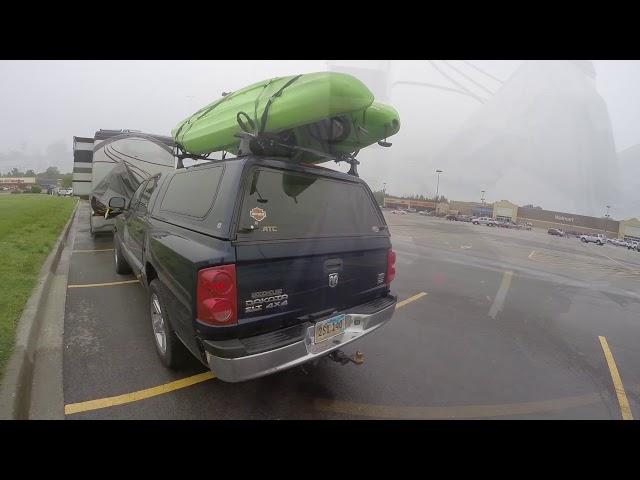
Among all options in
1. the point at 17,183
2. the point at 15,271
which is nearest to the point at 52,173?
the point at 17,183

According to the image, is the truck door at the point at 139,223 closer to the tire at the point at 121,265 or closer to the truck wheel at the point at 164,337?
the truck wheel at the point at 164,337

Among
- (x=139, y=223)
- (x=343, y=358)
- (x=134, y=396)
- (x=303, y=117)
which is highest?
(x=303, y=117)

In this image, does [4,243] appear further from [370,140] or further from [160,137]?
[370,140]

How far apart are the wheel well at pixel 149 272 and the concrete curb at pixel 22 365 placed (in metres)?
1.14

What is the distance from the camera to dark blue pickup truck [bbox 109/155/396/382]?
2064mm

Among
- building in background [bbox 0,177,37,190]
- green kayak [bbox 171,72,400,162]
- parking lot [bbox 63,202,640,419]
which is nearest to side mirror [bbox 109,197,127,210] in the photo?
parking lot [bbox 63,202,640,419]

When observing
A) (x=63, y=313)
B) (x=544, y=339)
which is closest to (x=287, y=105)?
(x=63, y=313)

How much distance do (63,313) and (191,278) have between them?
3.08 metres

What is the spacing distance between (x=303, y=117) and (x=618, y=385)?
13.4 feet

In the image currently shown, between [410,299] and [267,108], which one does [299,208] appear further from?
[410,299]

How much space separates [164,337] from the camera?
116 inches

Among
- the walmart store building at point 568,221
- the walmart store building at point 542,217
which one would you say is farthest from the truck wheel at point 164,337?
the walmart store building at point 568,221

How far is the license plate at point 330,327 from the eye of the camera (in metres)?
2.42

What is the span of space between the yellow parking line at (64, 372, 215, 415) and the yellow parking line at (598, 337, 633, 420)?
3.68 m
